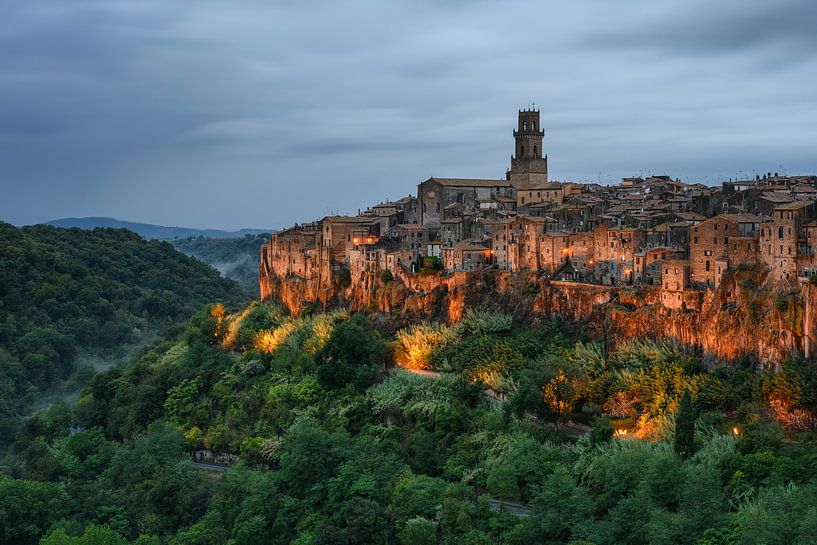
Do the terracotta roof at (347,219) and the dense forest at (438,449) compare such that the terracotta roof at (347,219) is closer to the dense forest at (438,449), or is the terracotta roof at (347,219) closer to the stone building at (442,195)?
the stone building at (442,195)

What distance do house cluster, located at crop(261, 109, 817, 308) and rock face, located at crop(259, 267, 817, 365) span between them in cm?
82

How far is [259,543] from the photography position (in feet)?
135

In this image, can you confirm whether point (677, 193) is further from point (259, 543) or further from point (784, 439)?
point (259, 543)

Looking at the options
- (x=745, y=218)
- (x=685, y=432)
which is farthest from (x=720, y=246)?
(x=685, y=432)

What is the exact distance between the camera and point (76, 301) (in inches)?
3637

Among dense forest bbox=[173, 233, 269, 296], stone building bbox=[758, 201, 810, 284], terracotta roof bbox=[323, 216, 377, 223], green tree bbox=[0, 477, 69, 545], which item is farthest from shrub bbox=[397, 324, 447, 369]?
dense forest bbox=[173, 233, 269, 296]

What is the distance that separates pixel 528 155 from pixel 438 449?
33747mm

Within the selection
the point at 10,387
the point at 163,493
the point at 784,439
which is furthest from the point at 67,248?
the point at 784,439

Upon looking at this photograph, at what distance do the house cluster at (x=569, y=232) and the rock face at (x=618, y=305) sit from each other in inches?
32.5

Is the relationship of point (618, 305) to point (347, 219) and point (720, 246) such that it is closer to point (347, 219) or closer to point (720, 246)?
point (720, 246)

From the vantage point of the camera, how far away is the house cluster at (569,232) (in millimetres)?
43781

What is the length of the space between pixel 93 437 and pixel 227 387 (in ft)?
28.6

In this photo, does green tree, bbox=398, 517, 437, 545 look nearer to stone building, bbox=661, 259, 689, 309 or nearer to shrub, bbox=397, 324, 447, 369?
shrub, bbox=397, 324, 447, 369

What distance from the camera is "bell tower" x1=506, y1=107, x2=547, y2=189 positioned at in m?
72.1
